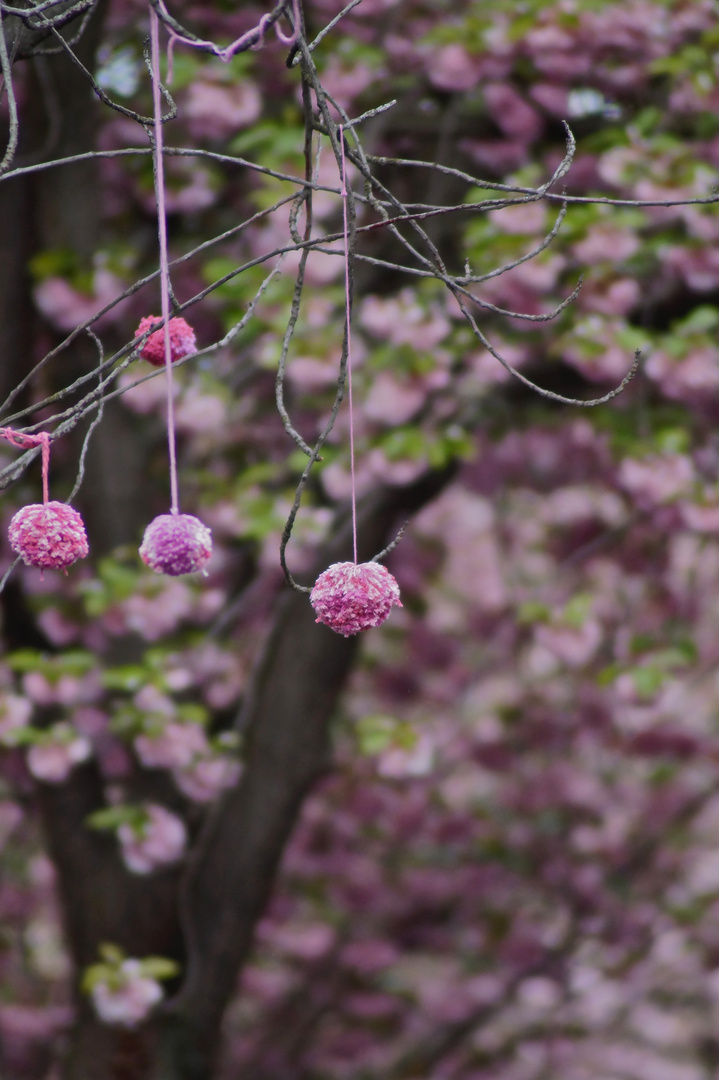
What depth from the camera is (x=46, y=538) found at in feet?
2.44

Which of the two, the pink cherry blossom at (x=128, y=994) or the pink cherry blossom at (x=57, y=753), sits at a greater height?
the pink cherry blossom at (x=57, y=753)

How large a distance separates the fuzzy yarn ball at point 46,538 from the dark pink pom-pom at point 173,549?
0.24ft

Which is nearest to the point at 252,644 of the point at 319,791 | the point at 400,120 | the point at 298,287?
the point at 319,791

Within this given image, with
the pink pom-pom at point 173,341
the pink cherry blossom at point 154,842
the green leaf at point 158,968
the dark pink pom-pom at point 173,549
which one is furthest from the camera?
the pink cherry blossom at point 154,842

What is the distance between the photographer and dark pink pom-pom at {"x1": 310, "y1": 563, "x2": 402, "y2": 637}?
29.9 inches

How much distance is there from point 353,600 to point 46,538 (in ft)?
0.75

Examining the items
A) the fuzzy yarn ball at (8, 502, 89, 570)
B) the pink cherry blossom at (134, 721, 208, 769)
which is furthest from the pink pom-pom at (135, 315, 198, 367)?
the pink cherry blossom at (134, 721, 208, 769)

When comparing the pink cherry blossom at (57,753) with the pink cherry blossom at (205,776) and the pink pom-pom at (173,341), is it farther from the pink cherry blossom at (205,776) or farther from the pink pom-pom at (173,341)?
the pink pom-pom at (173,341)

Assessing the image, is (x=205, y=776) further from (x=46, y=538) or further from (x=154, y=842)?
(x=46, y=538)

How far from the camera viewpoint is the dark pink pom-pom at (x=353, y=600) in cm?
76

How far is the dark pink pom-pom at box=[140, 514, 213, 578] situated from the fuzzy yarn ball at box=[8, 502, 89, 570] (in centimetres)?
7

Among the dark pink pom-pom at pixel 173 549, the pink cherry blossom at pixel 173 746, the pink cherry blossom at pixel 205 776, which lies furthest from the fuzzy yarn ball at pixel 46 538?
the pink cherry blossom at pixel 205 776

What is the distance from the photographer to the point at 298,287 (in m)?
0.76

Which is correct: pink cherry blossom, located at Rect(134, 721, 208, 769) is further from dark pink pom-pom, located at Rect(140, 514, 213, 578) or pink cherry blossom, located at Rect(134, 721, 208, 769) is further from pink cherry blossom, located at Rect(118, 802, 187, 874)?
dark pink pom-pom, located at Rect(140, 514, 213, 578)
